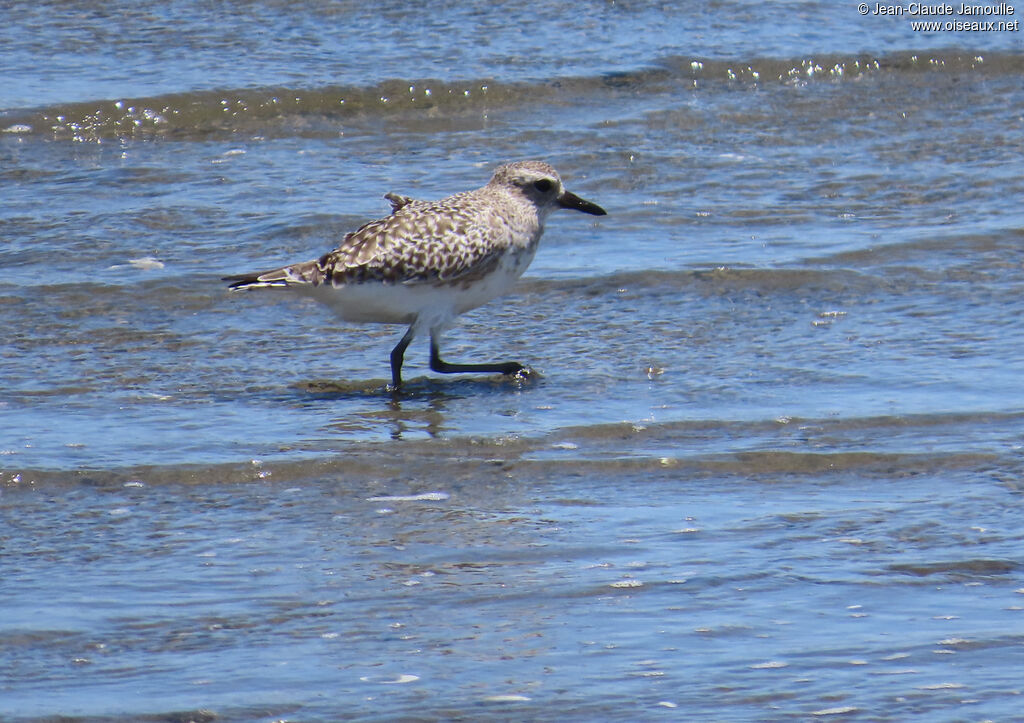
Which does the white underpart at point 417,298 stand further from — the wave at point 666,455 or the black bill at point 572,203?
the wave at point 666,455

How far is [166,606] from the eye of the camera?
5195 millimetres

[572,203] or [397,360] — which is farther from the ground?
[572,203]

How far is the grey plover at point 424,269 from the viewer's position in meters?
7.61

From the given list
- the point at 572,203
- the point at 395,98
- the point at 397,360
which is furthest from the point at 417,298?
the point at 395,98

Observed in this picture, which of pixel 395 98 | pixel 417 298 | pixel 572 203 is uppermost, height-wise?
pixel 395 98

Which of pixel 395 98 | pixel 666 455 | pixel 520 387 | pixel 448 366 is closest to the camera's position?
pixel 666 455

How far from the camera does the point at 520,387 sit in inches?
300

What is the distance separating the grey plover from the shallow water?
0.33 meters

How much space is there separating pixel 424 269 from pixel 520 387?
66 centimetres

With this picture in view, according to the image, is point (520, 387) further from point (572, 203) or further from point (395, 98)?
point (395, 98)

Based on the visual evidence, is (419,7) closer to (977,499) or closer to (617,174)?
(617,174)

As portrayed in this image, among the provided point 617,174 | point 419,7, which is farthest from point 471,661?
point 419,7

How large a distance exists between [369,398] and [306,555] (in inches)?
77.6

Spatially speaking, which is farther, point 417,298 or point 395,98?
point 395,98
